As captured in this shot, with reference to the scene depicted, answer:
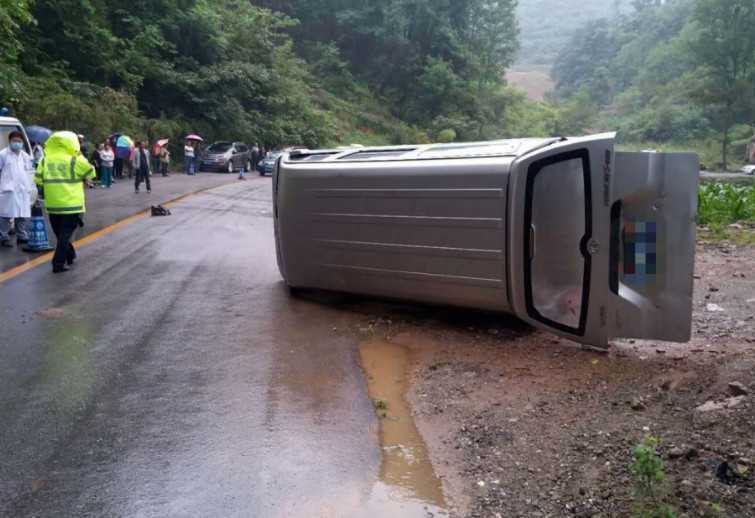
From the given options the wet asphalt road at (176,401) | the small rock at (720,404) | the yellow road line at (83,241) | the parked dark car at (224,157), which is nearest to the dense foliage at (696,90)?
the parked dark car at (224,157)

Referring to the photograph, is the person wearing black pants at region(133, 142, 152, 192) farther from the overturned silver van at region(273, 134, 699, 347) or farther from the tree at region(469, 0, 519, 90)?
the tree at region(469, 0, 519, 90)

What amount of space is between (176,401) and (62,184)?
4.99 metres

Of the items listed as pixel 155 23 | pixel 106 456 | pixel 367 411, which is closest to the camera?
pixel 106 456

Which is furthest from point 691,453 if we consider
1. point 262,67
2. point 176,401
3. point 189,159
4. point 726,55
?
point 726,55

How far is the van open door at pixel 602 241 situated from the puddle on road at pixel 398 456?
116 centimetres

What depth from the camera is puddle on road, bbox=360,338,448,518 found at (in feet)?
11.9

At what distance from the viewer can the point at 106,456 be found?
4.04m

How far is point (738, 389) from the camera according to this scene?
14.3 feet

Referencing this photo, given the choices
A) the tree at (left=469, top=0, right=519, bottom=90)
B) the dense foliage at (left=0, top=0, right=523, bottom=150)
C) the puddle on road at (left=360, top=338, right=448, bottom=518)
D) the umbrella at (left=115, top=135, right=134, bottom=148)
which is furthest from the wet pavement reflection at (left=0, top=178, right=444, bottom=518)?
the tree at (left=469, top=0, right=519, bottom=90)

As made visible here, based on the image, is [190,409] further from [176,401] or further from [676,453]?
[676,453]

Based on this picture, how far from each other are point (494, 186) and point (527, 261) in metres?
0.63

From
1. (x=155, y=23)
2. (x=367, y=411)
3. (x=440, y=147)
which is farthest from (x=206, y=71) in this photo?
(x=367, y=411)

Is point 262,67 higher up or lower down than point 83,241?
higher up

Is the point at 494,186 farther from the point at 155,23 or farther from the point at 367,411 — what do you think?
the point at 155,23
